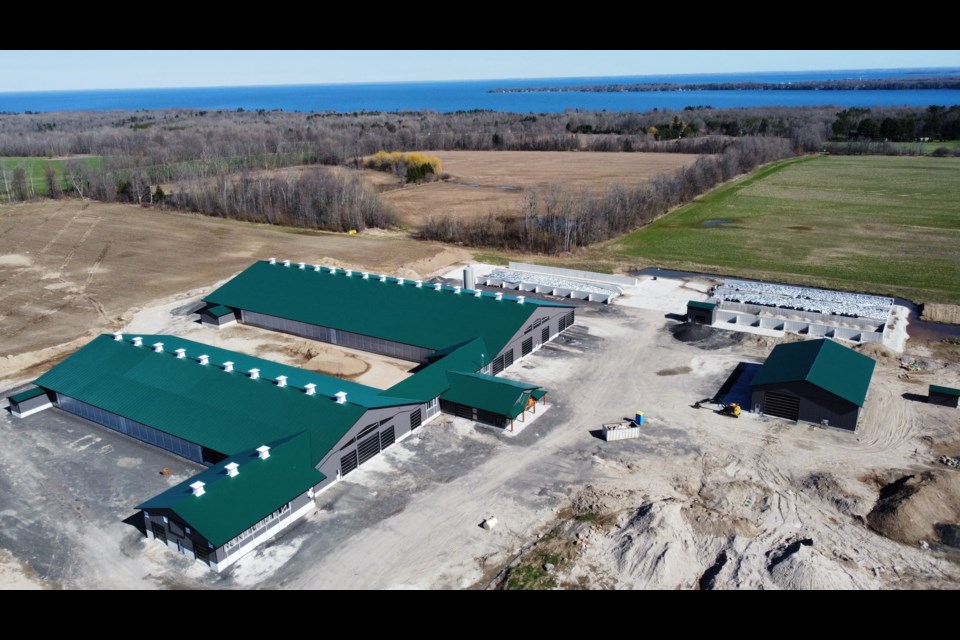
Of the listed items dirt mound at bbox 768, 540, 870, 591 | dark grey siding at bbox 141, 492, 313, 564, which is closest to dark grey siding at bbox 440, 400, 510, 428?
dark grey siding at bbox 141, 492, 313, 564

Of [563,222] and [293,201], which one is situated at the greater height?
[293,201]

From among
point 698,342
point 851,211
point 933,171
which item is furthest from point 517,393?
point 933,171

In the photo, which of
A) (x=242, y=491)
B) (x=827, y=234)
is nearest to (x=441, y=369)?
(x=242, y=491)

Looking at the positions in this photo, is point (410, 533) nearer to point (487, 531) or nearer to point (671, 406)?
point (487, 531)

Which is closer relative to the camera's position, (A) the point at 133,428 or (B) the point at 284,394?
(B) the point at 284,394

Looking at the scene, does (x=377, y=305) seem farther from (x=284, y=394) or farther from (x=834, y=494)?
(x=834, y=494)

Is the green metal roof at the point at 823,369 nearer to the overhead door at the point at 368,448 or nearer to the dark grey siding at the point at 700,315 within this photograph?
the dark grey siding at the point at 700,315

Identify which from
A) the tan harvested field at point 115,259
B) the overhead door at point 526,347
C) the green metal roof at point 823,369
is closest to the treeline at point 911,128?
the tan harvested field at point 115,259
